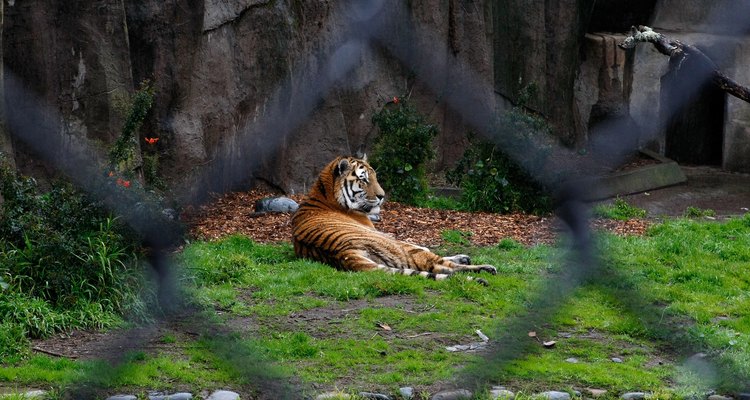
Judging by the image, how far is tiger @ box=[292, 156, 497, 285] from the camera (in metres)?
6.37

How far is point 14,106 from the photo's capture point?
237 inches

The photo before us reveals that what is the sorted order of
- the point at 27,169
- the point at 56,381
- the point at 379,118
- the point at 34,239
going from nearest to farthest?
the point at 56,381, the point at 34,239, the point at 27,169, the point at 379,118

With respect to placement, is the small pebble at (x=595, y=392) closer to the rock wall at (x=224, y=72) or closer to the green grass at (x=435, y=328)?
the green grass at (x=435, y=328)

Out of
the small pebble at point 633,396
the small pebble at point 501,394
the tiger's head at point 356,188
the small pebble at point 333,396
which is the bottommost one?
the small pebble at point 633,396

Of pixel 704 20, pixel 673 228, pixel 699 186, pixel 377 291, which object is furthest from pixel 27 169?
pixel 704 20

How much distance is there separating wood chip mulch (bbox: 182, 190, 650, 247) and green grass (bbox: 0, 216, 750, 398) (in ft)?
1.64

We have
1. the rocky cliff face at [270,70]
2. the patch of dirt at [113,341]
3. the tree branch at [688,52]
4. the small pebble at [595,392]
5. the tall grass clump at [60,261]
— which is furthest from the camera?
the rocky cliff face at [270,70]

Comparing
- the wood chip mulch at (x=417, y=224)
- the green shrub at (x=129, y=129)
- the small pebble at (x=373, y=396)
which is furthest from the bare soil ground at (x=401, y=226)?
the small pebble at (x=373, y=396)

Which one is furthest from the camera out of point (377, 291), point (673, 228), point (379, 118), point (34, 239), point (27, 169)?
point (379, 118)

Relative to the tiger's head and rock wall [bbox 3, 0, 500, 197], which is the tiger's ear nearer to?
the tiger's head

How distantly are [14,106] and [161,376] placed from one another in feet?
8.11

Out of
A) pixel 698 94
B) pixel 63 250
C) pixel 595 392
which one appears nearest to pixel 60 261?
pixel 63 250

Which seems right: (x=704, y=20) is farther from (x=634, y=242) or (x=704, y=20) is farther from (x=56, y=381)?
(x=56, y=381)

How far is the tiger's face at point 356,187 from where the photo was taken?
707 cm
